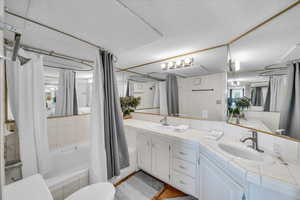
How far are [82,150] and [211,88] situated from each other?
2.53 meters

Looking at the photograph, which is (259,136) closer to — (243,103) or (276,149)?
(276,149)

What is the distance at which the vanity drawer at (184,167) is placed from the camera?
4.67 ft

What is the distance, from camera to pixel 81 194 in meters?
1.06

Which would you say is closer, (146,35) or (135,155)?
(146,35)

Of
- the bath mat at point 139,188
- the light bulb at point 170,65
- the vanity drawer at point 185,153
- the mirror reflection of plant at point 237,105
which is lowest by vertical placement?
the bath mat at point 139,188

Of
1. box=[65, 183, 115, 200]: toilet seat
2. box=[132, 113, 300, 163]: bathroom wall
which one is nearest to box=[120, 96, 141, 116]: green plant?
box=[132, 113, 300, 163]: bathroom wall

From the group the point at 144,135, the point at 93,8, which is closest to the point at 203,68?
the point at 144,135

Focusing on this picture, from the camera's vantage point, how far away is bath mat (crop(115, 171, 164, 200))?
157cm

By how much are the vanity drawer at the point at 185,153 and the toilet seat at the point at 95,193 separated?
2.92 feet

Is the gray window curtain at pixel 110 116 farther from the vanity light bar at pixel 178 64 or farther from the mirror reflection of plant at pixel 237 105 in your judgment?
the mirror reflection of plant at pixel 237 105

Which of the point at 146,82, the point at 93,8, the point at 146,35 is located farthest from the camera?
the point at 146,82

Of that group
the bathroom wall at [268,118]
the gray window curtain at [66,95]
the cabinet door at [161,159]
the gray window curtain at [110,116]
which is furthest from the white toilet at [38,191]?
the bathroom wall at [268,118]

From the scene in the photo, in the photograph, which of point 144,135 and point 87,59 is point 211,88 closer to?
point 144,135

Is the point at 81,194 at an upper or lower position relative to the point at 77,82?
lower
